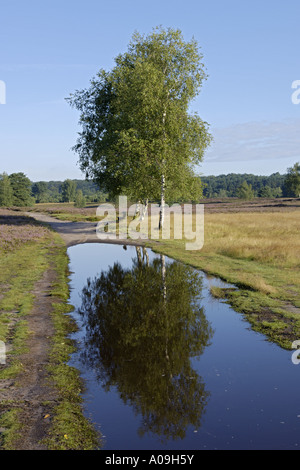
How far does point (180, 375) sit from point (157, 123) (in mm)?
29846

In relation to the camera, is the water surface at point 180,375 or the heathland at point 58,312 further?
the heathland at point 58,312

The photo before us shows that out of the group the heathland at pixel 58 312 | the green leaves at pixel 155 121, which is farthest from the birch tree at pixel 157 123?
the heathland at pixel 58 312

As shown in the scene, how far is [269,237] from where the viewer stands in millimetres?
31203

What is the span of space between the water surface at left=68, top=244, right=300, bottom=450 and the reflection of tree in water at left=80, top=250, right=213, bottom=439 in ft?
0.08

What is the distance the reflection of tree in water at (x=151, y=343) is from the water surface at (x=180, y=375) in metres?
0.02

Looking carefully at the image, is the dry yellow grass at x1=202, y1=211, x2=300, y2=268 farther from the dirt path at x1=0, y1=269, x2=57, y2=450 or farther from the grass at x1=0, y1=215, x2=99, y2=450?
the dirt path at x1=0, y1=269, x2=57, y2=450

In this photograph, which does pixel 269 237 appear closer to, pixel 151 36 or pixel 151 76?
pixel 151 76

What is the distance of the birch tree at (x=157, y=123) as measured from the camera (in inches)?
1377

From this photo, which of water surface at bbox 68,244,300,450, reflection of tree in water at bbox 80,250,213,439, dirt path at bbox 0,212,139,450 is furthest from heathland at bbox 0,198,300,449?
reflection of tree in water at bbox 80,250,213,439

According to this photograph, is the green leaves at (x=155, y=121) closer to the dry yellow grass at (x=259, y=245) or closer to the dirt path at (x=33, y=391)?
the dry yellow grass at (x=259, y=245)

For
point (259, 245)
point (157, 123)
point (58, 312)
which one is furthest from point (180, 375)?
point (157, 123)

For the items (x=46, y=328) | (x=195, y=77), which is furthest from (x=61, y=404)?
(x=195, y=77)

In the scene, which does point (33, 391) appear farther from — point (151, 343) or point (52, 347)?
point (151, 343)

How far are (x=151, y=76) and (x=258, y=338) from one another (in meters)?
28.8
